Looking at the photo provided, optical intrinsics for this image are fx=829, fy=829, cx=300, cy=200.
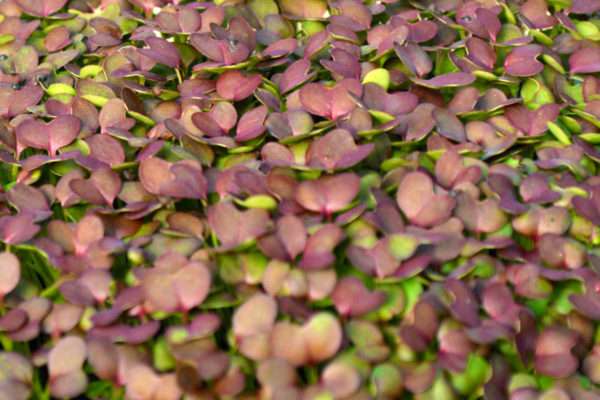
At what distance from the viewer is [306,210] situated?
1.19m

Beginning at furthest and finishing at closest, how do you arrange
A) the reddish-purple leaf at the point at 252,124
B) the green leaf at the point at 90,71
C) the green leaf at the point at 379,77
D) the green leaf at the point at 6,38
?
the green leaf at the point at 6,38
the green leaf at the point at 90,71
the green leaf at the point at 379,77
the reddish-purple leaf at the point at 252,124

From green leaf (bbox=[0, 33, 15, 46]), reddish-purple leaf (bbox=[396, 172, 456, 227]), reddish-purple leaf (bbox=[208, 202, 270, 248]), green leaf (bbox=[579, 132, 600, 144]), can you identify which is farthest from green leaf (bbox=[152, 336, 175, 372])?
green leaf (bbox=[0, 33, 15, 46])

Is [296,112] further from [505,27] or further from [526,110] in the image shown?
[505,27]

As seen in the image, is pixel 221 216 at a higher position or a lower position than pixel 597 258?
higher

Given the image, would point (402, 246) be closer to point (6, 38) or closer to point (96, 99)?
point (96, 99)

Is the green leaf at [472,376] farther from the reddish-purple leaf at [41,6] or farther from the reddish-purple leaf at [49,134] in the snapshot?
the reddish-purple leaf at [41,6]

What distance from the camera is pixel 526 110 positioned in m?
1.42

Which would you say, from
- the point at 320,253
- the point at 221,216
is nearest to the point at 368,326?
the point at 320,253

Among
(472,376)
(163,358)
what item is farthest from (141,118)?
(472,376)

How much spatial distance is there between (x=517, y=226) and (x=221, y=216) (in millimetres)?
426

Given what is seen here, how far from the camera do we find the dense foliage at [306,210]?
3.45 feet

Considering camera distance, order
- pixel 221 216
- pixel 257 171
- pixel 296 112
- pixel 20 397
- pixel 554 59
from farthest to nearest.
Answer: pixel 554 59 < pixel 296 112 < pixel 257 171 < pixel 221 216 < pixel 20 397

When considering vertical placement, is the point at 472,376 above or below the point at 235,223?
below

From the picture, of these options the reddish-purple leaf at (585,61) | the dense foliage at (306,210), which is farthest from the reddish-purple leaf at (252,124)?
the reddish-purple leaf at (585,61)
